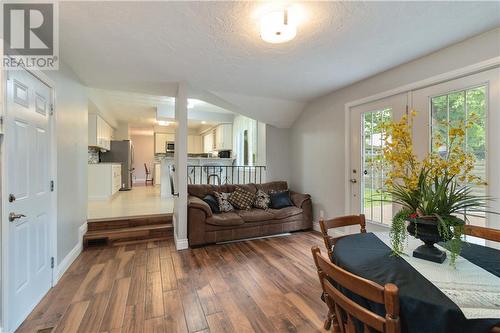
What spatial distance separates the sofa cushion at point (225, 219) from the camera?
339cm

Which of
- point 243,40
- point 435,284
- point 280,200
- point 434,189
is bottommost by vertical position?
point 280,200

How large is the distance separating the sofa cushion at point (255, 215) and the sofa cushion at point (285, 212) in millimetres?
95

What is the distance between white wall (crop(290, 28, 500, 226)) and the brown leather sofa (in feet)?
1.21

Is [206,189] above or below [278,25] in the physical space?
below

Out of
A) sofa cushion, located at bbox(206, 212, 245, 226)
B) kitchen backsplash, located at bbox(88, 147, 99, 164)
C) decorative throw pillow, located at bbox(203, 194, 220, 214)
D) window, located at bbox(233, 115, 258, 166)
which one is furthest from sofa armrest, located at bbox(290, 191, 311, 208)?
kitchen backsplash, located at bbox(88, 147, 99, 164)

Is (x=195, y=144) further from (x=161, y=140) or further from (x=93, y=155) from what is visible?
(x=93, y=155)

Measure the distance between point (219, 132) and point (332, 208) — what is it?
15.6ft

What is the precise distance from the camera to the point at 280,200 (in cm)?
422

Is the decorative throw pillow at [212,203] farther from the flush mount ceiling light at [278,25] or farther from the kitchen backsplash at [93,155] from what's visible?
the kitchen backsplash at [93,155]

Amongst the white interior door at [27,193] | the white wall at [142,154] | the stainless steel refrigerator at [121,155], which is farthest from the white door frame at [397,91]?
the white wall at [142,154]

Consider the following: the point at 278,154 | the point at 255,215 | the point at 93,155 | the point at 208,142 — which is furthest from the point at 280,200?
the point at 93,155

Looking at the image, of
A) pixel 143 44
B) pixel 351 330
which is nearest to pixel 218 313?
pixel 351 330

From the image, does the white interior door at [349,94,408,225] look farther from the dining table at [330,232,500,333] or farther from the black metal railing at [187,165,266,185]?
the black metal railing at [187,165,266,185]

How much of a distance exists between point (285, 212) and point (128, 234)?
2.59 meters
